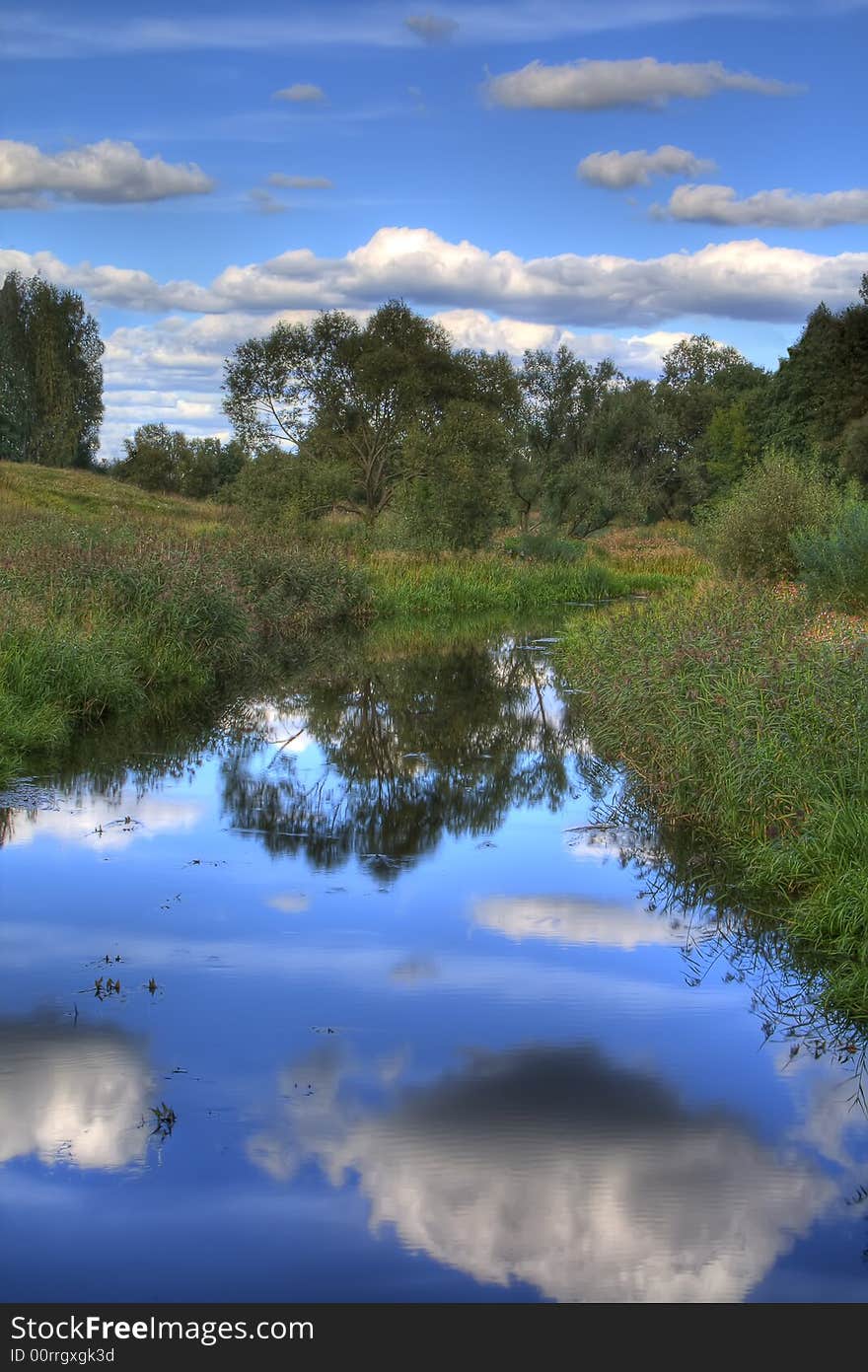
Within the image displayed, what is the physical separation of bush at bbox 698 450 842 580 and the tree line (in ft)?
10.5

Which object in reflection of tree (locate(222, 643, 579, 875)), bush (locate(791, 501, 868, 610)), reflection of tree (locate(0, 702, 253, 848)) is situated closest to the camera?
reflection of tree (locate(222, 643, 579, 875))

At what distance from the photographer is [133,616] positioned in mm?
19641

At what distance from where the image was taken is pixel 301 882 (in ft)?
34.7

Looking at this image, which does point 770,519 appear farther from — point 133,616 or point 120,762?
point 120,762

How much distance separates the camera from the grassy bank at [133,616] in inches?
612

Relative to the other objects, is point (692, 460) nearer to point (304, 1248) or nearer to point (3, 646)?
point (3, 646)

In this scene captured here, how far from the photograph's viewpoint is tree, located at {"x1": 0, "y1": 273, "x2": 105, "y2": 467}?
242 ft

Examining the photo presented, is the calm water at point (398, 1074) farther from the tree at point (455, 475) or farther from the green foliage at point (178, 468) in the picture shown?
the green foliage at point (178, 468)

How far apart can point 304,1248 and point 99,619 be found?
14.3 m

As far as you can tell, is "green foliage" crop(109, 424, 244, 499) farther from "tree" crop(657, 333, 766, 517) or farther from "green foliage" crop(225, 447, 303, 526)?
"green foliage" crop(225, 447, 303, 526)

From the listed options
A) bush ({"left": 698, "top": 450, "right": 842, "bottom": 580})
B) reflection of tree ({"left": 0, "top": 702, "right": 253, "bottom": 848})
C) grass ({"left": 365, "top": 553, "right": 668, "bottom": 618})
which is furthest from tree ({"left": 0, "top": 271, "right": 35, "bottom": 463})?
reflection of tree ({"left": 0, "top": 702, "right": 253, "bottom": 848})

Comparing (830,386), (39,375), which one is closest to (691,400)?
(830,386)

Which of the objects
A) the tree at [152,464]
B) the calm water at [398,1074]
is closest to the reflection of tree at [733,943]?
the calm water at [398,1074]

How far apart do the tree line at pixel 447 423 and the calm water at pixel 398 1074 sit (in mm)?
23044
